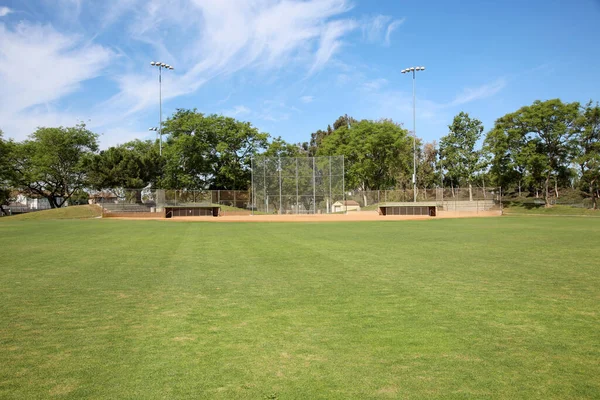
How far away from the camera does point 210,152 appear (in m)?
57.3

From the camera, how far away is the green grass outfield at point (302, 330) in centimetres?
376

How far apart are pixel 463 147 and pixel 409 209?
25.9m

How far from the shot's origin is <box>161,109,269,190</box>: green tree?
5588cm

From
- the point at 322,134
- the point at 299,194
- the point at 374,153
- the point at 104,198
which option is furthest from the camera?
the point at 322,134

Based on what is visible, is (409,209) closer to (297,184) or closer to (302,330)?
(297,184)

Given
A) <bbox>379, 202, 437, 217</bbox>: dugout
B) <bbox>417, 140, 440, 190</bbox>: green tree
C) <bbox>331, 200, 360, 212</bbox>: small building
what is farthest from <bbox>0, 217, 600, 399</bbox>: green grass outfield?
<bbox>417, 140, 440, 190</bbox>: green tree

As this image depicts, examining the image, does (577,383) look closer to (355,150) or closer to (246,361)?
(246,361)

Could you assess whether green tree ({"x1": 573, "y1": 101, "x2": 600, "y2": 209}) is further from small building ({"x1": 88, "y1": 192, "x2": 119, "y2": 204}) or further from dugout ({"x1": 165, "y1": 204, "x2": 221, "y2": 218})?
small building ({"x1": 88, "y1": 192, "x2": 119, "y2": 204})

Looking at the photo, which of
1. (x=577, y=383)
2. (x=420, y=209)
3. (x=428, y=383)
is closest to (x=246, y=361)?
(x=428, y=383)

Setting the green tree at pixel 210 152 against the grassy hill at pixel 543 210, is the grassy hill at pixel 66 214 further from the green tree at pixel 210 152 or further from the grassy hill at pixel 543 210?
the grassy hill at pixel 543 210

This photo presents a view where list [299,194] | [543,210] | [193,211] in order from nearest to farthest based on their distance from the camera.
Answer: [193,211], [299,194], [543,210]

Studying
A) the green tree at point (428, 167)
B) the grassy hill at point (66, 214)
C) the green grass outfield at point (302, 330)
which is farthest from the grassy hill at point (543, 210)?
the grassy hill at point (66, 214)

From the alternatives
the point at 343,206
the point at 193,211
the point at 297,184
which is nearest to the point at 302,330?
the point at 193,211

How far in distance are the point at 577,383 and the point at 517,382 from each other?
500mm
